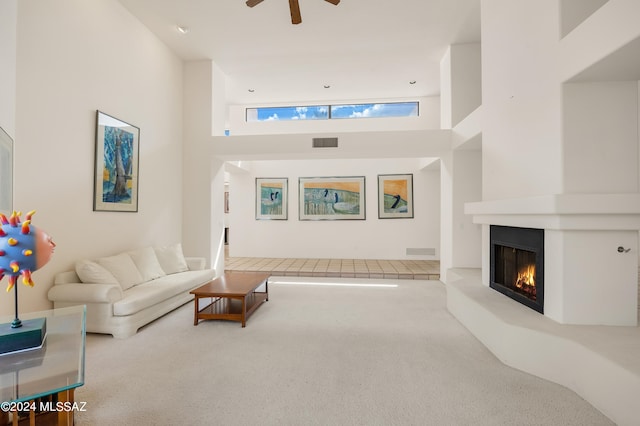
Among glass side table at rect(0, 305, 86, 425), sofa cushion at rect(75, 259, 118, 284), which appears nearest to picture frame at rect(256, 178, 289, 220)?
sofa cushion at rect(75, 259, 118, 284)

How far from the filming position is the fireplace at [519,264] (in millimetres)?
2799

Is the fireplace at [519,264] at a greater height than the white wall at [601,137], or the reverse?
the white wall at [601,137]

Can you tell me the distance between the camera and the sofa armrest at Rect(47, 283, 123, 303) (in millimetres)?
3133

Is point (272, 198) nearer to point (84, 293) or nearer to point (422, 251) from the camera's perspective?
point (422, 251)

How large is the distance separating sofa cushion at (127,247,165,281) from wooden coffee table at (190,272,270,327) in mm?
859

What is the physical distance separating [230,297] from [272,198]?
17.1ft

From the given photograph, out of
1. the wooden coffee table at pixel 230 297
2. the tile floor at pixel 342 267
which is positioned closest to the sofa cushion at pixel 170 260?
the wooden coffee table at pixel 230 297

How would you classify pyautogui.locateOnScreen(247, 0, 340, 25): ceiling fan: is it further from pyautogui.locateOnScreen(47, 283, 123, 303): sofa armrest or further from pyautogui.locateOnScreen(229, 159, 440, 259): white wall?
pyautogui.locateOnScreen(229, 159, 440, 259): white wall

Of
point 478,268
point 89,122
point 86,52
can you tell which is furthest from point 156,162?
point 478,268

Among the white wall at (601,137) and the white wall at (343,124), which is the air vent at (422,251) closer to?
the white wall at (343,124)

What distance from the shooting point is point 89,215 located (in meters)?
3.80

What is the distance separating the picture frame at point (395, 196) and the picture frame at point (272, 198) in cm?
258

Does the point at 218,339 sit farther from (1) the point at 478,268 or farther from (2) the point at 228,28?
(2) the point at 228,28

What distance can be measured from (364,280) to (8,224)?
513 centimetres
